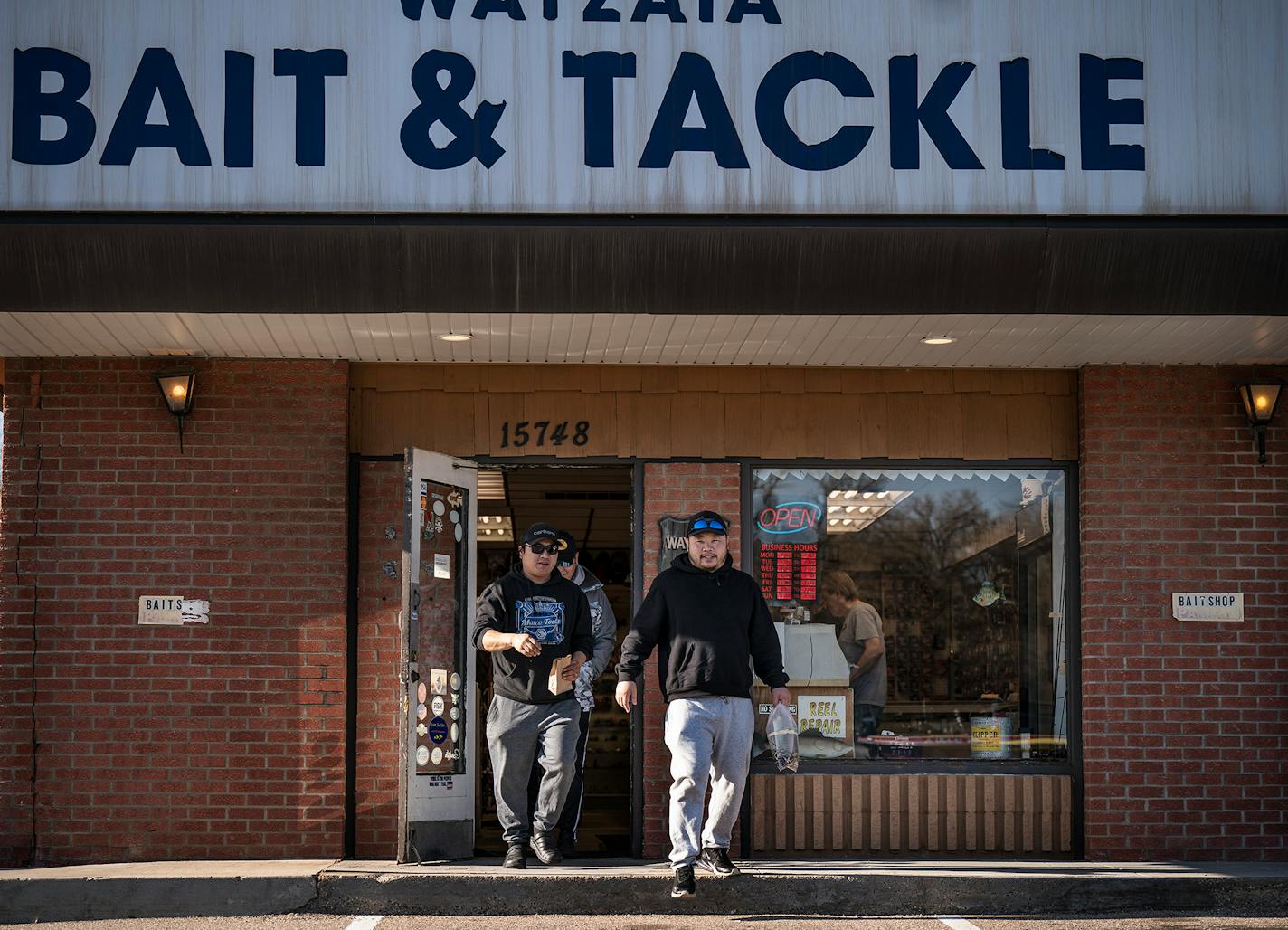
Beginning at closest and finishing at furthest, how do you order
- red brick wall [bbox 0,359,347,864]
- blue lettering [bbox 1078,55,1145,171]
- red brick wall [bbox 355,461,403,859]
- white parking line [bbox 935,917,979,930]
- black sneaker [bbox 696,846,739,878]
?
1. white parking line [bbox 935,917,979,930]
2. black sneaker [bbox 696,846,739,878]
3. blue lettering [bbox 1078,55,1145,171]
4. red brick wall [bbox 0,359,347,864]
5. red brick wall [bbox 355,461,403,859]

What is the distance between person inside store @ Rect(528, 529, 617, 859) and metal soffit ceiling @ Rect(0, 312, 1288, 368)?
1173mm

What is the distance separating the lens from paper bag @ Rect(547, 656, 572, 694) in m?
8.63

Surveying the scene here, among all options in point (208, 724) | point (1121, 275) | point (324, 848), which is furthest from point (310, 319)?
point (1121, 275)

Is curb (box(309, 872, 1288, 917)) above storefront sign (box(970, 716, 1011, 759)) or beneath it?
beneath

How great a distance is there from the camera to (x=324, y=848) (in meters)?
9.16

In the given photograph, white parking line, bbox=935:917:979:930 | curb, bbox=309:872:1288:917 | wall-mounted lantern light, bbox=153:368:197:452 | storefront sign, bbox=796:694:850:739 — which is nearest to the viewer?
white parking line, bbox=935:917:979:930

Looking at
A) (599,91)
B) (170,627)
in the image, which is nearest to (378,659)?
(170,627)

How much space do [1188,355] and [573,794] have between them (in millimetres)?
4481

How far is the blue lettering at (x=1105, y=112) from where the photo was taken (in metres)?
8.37

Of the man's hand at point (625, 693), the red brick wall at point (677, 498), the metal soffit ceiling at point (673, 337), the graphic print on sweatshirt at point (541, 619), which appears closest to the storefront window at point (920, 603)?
the red brick wall at point (677, 498)

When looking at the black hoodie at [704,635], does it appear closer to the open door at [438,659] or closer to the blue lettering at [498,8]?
the open door at [438,659]

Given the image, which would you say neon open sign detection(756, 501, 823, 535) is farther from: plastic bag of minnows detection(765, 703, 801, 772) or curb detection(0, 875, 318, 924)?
curb detection(0, 875, 318, 924)

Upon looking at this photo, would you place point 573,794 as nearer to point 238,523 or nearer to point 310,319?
point 238,523

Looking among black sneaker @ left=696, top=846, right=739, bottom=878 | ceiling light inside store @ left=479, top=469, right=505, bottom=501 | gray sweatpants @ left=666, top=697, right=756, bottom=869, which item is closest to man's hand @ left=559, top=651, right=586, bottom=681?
gray sweatpants @ left=666, top=697, right=756, bottom=869
